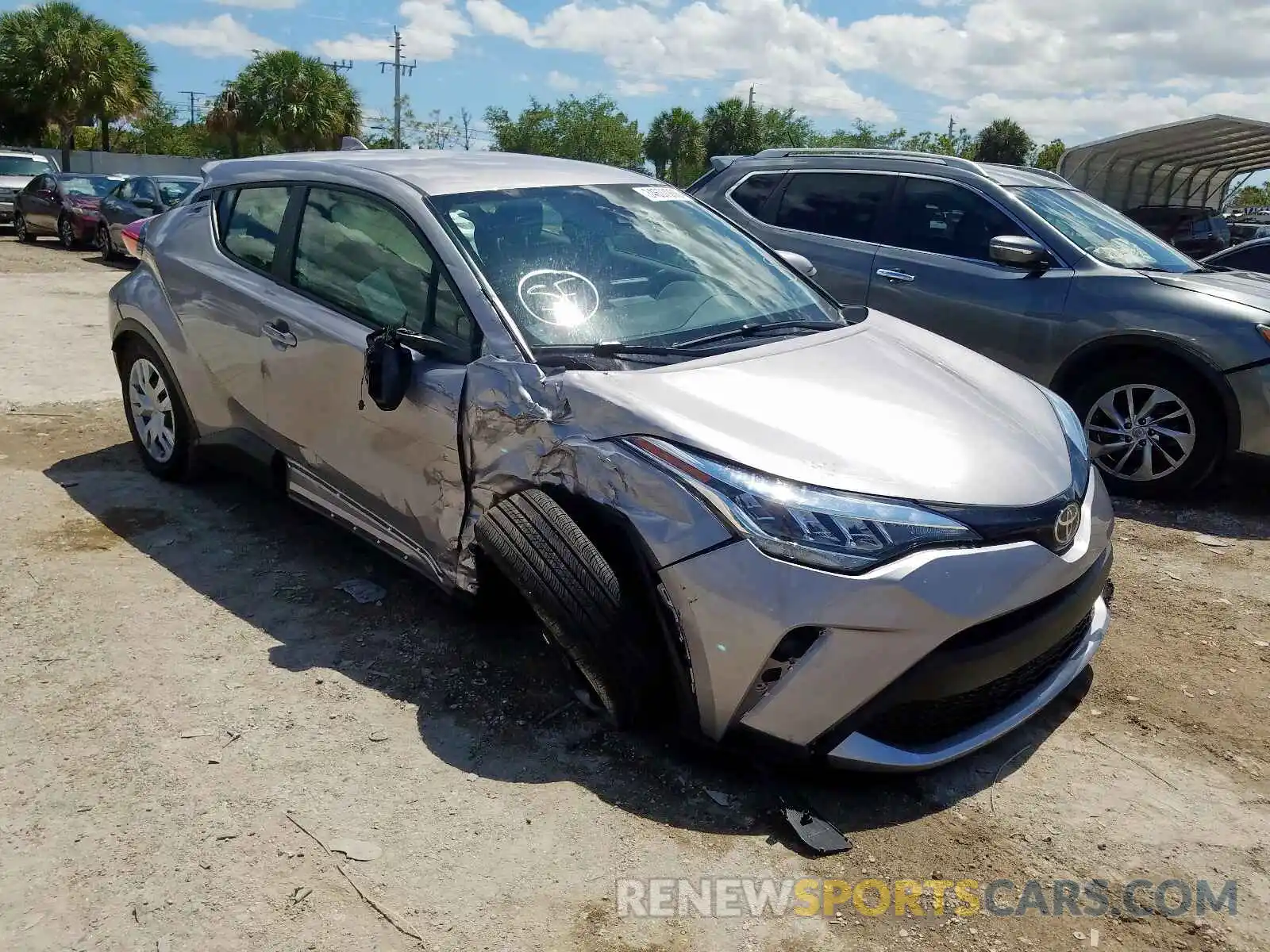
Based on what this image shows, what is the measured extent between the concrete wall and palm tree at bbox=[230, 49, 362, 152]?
352cm

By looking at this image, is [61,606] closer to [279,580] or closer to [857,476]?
[279,580]

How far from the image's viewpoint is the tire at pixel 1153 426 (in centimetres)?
527

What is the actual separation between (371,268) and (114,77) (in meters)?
41.4

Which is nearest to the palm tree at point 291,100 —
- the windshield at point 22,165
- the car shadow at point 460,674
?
the windshield at point 22,165

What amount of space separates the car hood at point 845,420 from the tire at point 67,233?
19.1 m

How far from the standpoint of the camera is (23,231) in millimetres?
20469

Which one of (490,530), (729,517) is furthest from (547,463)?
(729,517)

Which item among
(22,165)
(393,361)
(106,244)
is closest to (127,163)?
(22,165)

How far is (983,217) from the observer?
6.07 metres

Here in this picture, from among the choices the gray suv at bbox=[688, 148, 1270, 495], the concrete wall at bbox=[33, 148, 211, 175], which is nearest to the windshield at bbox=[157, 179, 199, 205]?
the gray suv at bbox=[688, 148, 1270, 495]

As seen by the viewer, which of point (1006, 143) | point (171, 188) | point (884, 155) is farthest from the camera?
point (1006, 143)

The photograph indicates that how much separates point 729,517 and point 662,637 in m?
0.39

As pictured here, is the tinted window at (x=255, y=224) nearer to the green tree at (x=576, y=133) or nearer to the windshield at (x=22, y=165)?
the windshield at (x=22, y=165)

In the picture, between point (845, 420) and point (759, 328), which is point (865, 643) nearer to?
point (845, 420)
